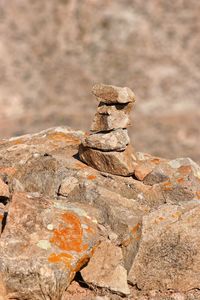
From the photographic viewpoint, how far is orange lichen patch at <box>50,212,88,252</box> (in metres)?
10.7

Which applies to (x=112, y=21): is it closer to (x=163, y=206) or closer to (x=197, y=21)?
(x=197, y=21)

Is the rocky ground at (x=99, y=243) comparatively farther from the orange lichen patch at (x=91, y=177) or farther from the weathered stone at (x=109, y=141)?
the weathered stone at (x=109, y=141)

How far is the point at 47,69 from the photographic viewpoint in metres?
58.7

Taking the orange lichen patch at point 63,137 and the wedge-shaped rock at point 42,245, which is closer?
the wedge-shaped rock at point 42,245

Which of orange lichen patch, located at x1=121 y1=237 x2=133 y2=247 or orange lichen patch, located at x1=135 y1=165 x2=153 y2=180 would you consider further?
orange lichen patch, located at x1=135 y1=165 x2=153 y2=180

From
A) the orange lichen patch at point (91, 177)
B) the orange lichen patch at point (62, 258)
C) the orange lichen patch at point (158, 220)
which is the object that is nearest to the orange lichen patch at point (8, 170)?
the orange lichen patch at point (91, 177)

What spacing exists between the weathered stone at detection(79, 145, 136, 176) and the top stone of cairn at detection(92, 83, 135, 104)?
1264 mm

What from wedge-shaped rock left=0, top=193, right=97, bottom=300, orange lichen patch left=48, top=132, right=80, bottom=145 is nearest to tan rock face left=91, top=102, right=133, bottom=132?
orange lichen patch left=48, top=132, right=80, bottom=145

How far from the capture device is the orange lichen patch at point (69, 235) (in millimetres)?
10742

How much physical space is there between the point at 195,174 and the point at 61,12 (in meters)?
53.2

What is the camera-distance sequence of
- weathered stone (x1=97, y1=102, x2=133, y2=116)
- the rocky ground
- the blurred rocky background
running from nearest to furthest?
the rocky ground → weathered stone (x1=97, y1=102, x2=133, y2=116) → the blurred rocky background

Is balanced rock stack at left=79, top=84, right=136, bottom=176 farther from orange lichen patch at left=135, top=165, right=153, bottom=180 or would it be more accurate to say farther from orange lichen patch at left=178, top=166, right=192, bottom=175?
orange lichen patch at left=178, top=166, right=192, bottom=175

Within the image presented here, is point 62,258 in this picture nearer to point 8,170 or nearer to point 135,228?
point 135,228

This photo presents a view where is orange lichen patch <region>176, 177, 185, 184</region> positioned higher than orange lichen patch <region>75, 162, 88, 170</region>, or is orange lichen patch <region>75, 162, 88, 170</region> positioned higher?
orange lichen patch <region>75, 162, 88, 170</region>
